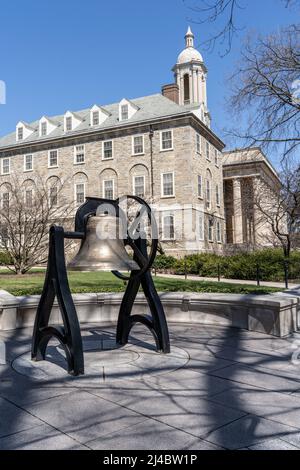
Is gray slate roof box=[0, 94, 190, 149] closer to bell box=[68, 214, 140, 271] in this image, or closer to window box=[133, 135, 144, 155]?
window box=[133, 135, 144, 155]

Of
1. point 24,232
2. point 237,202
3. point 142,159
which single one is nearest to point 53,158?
point 142,159

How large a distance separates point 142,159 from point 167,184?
330 cm

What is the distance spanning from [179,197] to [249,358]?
28.4 m

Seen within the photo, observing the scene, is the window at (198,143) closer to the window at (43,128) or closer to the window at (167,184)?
the window at (167,184)

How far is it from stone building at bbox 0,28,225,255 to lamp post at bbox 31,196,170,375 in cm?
2654

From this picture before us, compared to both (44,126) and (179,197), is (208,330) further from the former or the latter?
(44,126)

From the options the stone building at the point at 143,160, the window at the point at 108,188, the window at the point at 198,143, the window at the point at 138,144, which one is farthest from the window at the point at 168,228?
the window at the point at 198,143

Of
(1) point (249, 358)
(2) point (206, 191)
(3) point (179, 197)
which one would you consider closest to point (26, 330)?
(1) point (249, 358)

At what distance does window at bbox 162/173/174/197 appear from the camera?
111ft

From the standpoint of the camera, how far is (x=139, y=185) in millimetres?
35219

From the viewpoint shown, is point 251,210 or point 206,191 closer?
point 251,210

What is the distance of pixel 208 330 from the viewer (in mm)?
7547

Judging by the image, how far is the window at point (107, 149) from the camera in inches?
1441

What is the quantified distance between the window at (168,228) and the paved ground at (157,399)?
27202 mm
